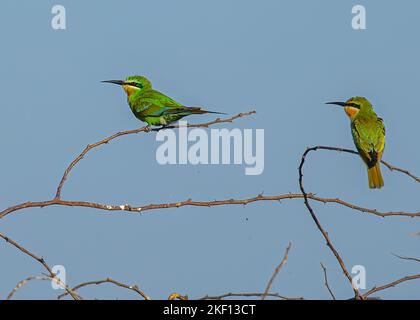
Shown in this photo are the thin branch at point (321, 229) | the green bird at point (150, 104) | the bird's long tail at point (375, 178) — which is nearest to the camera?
the thin branch at point (321, 229)

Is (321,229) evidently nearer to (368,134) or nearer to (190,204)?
(190,204)

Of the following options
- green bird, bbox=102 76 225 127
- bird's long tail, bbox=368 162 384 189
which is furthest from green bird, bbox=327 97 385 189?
green bird, bbox=102 76 225 127

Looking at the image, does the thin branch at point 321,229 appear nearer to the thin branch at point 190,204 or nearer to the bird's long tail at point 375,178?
the thin branch at point 190,204

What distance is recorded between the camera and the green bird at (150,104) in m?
6.95

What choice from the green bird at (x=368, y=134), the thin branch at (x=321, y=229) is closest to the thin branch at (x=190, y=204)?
the thin branch at (x=321, y=229)

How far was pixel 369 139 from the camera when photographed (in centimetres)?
618

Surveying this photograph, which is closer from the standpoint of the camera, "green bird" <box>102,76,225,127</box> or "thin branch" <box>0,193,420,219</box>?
"thin branch" <box>0,193,420,219</box>

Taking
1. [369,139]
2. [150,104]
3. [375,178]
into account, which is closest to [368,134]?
[369,139]

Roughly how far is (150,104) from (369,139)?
7.02ft

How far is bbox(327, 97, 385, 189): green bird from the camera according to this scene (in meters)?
5.96

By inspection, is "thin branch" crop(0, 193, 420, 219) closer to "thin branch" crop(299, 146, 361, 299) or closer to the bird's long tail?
"thin branch" crop(299, 146, 361, 299)

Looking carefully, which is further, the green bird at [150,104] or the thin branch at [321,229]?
the green bird at [150,104]

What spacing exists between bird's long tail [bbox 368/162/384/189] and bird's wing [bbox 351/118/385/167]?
64 millimetres
